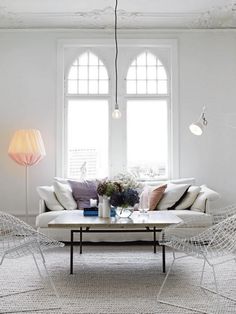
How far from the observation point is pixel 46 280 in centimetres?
358

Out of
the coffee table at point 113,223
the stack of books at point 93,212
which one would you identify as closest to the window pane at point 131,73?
the stack of books at point 93,212

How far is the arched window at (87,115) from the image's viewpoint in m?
6.21

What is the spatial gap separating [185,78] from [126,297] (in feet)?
12.9

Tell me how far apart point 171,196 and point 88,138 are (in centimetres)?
166

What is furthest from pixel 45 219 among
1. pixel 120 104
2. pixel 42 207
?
pixel 120 104

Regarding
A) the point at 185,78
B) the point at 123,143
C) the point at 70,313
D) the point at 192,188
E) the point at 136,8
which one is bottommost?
the point at 70,313

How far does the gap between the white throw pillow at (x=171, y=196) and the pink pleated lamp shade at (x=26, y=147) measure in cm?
176

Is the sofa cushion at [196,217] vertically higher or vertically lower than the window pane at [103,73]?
lower

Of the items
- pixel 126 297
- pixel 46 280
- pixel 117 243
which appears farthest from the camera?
pixel 117 243

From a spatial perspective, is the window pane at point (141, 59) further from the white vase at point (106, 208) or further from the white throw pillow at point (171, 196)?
the white vase at point (106, 208)

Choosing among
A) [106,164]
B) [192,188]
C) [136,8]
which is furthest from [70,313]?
[136,8]

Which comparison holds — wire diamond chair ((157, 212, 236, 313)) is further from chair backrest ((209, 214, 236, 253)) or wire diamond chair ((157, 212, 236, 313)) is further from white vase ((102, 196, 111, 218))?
white vase ((102, 196, 111, 218))

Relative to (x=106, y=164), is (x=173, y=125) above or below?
above

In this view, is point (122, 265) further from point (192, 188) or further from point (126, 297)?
point (192, 188)
